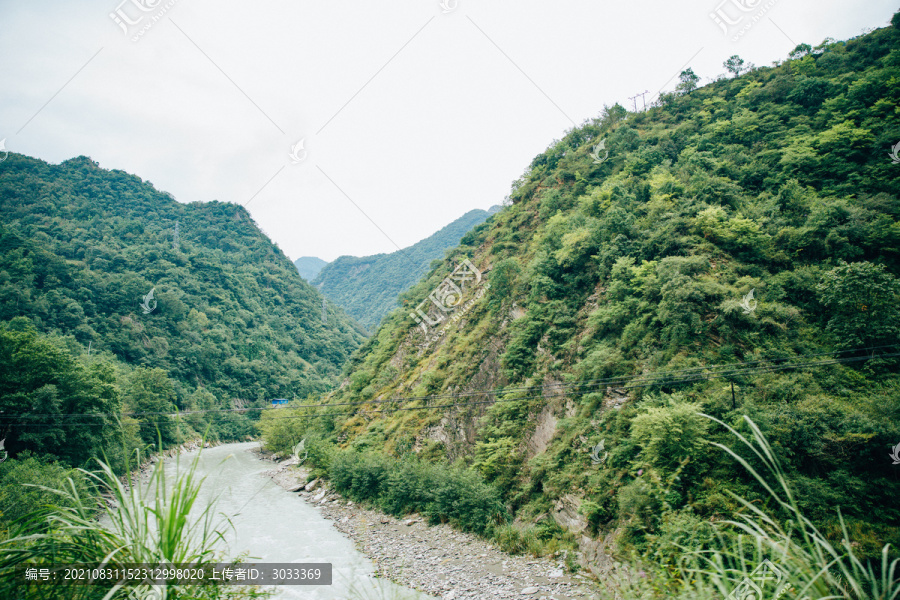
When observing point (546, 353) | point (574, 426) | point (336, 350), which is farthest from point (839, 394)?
point (336, 350)

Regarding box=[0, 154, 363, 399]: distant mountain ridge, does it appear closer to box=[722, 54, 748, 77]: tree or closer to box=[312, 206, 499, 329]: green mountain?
box=[312, 206, 499, 329]: green mountain

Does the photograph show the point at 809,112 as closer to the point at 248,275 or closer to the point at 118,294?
the point at 118,294

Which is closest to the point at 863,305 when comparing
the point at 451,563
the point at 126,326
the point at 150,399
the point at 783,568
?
the point at 783,568

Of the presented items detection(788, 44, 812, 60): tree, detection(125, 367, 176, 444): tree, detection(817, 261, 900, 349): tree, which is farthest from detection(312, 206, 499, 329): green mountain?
detection(817, 261, 900, 349): tree

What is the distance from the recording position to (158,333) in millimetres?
53062

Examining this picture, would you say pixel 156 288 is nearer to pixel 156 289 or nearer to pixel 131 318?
pixel 156 289

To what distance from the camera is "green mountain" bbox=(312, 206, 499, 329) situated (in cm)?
11556

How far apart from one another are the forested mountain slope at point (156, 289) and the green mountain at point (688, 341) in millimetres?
36231

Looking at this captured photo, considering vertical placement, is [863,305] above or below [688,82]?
below

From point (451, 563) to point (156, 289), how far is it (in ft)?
195

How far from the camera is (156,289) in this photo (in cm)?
5697

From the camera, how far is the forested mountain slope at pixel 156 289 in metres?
44.4

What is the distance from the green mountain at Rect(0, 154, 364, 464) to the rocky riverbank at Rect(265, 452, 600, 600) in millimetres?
9442

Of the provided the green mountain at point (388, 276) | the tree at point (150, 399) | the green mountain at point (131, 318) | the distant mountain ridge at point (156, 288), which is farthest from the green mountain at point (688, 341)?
the green mountain at point (388, 276)
